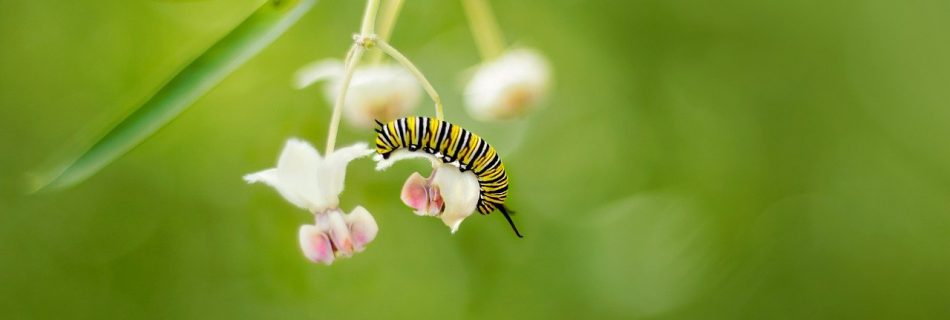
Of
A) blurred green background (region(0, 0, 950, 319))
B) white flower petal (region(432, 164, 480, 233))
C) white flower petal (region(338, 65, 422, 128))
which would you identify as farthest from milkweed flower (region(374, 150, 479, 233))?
blurred green background (region(0, 0, 950, 319))

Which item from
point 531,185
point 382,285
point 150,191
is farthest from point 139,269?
point 531,185

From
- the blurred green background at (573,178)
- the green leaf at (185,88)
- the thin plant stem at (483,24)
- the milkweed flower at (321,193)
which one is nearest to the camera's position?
the green leaf at (185,88)

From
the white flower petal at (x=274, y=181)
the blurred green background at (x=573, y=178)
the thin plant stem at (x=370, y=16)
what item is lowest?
the blurred green background at (x=573, y=178)

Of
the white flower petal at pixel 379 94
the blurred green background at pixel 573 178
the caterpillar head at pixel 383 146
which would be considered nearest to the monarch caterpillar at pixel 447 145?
the caterpillar head at pixel 383 146

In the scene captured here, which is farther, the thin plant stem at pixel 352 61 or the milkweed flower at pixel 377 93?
the milkweed flower at pixel 377 93

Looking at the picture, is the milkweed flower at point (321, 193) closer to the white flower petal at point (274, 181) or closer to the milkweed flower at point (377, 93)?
the white flower petal at point (274, 181)

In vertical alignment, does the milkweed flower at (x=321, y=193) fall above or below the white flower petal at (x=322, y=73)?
below

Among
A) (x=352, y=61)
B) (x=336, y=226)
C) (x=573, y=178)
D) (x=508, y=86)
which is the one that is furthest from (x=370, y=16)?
(x=573, y=178)
